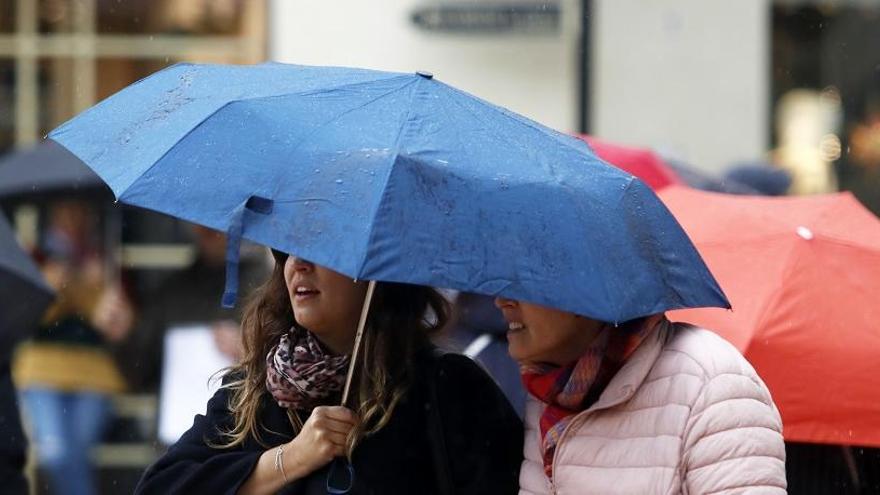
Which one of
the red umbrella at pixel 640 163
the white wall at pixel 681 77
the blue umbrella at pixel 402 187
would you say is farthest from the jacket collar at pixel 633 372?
the white wall at pixel 681 77

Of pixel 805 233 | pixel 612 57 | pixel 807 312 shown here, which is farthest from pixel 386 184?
pixel 612 57

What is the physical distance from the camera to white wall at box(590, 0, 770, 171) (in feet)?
35.5

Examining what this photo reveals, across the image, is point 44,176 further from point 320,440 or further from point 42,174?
point 320,440

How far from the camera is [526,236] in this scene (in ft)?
11.9

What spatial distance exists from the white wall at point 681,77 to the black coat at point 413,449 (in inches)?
260

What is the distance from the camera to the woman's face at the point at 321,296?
13.7 ft

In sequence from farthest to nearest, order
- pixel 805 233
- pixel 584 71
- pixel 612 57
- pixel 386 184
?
pixel 612 57 < pixel 584 71 < pixel 805 233 < pixel 386 184

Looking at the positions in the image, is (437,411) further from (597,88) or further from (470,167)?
(597,88)

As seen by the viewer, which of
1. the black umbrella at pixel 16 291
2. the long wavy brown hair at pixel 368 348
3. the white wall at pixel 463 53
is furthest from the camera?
the white wall at pixel 463 53

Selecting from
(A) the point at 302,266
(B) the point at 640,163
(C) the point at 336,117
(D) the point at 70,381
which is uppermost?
(C) the point at 336,117

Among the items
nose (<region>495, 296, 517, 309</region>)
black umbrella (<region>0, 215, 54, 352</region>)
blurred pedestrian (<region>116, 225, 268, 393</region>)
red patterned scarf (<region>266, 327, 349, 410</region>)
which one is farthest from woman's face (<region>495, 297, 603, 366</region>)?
blurred pedestrian (<region>116, 225, 268, 393</region>)

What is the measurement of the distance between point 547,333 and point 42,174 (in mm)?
6909

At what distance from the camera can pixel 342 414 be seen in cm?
411

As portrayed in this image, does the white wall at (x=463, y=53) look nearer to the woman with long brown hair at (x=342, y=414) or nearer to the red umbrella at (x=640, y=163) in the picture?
the red umbrella at (x=640, y=163)
